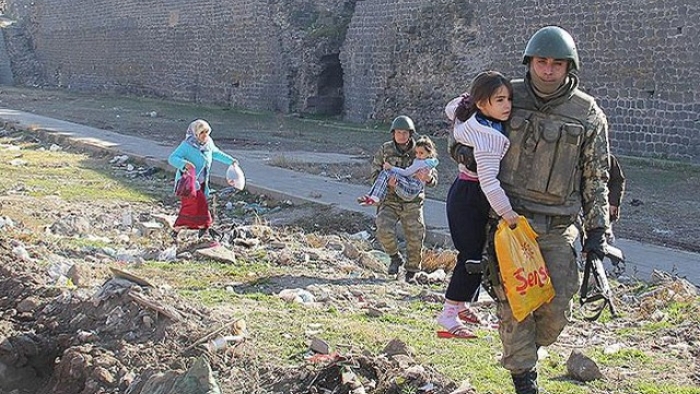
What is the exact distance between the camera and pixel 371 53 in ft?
76.4

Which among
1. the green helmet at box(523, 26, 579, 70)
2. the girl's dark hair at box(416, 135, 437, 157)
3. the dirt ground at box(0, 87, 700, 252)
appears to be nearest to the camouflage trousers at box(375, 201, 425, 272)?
the girl's dark hair at box(416, 135, 437, 157)

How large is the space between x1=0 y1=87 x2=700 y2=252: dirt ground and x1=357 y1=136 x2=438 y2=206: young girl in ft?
10.4

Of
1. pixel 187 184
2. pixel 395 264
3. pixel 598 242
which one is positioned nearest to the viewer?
pixel 598 242

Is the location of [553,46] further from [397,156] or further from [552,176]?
[397,156]

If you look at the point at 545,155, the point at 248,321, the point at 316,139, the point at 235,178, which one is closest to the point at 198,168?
the point at 235,178

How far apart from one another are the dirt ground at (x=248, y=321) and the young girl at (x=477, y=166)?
2.07 feet

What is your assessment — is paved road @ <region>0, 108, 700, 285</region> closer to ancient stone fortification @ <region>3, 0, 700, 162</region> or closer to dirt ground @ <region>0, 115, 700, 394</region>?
dirt ground @ <region>0, 115, 700, 394</region>

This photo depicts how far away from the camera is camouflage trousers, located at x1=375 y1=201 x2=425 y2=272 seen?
25.9 feet

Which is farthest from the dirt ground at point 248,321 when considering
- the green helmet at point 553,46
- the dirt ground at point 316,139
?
the dirt ground at point 316,139

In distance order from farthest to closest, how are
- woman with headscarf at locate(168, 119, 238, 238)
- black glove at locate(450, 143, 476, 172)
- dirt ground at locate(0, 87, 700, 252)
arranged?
dirt ground at locate(0, 87, 700, 252) → woman with headscarf at locate(168, 119, 238, 238) → black glove at locate(450, 143, 476, 172)

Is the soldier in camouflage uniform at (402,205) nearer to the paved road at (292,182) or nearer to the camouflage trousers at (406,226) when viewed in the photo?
the camouflage trousers at (406,226)

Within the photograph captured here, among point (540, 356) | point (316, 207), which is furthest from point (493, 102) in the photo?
point (316, 207)

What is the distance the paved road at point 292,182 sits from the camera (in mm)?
8703

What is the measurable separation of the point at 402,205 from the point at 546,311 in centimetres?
383
